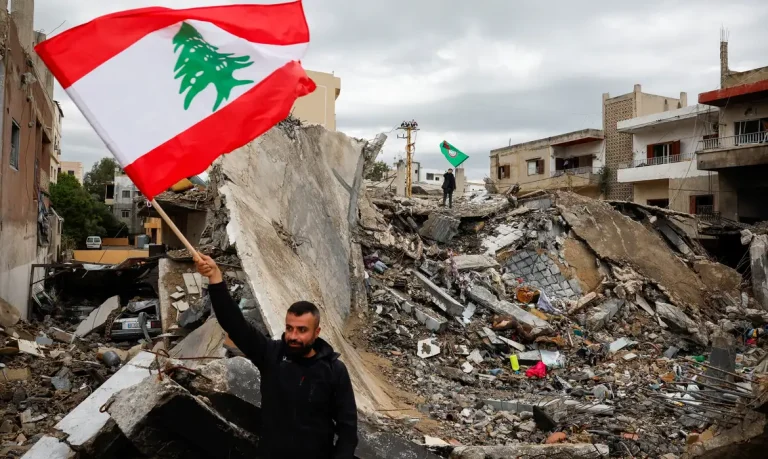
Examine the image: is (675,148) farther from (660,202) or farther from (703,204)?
(703,204)

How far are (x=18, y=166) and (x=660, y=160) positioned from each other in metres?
23.1

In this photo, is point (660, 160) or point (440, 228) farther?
point (660, 160)

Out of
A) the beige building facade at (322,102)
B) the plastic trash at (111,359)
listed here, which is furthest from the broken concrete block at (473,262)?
the beige building facade at (322,102)

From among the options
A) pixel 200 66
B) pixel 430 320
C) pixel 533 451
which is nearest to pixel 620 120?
pixel 430 320

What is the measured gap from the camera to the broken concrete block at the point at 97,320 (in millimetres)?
8416

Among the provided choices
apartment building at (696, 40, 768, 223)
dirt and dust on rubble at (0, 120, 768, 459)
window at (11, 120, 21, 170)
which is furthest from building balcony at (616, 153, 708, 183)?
window at (11, 120, 21, 170)

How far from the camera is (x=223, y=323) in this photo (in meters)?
2.42

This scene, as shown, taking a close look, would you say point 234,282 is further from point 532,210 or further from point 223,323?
point 532,210

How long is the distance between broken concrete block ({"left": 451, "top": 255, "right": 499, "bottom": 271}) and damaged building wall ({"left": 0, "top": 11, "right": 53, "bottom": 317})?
25.6 ft

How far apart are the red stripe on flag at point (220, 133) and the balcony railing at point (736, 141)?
64.9 feet

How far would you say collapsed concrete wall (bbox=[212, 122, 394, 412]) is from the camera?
→ 563cm

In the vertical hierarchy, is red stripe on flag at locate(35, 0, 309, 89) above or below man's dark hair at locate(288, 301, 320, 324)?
above

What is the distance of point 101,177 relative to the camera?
5403 centimetres

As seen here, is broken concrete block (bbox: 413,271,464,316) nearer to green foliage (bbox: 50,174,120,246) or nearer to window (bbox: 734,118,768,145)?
window (bbox: 734,118,768,145)
